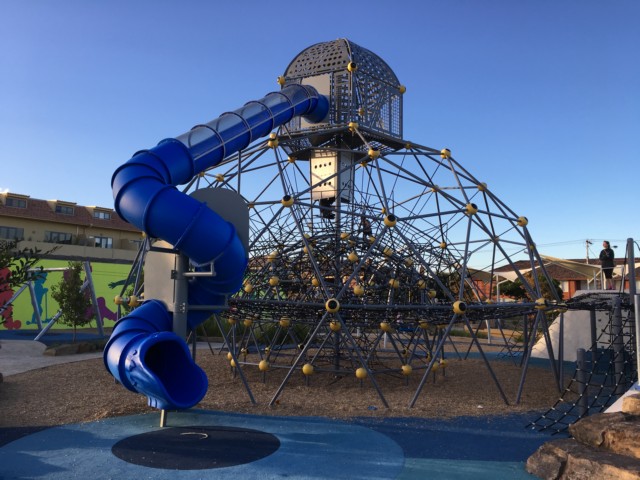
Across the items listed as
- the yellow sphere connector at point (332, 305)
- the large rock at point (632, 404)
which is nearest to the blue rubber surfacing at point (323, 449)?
the large rock at point (632, 404)

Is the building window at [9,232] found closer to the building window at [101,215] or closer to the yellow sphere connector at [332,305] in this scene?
the building window at [101,215]

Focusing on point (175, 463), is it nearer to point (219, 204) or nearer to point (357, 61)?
point (219, 204)

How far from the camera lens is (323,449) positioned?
7.45 metres

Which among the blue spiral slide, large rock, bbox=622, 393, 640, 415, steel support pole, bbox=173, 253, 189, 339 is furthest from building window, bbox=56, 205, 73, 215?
large rock, bbox=622, 393, 640, 415

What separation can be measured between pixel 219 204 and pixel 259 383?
5952 millimetres

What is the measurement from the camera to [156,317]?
27.9ft

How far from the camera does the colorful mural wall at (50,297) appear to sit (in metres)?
26.6

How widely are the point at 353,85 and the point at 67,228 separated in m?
42.9

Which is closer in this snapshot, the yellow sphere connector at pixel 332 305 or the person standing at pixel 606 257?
the yellow sphere connector at pixel 332 305

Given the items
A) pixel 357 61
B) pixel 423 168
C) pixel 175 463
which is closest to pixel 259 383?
pixel 175 463

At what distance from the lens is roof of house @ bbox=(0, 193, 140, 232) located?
45031 mm

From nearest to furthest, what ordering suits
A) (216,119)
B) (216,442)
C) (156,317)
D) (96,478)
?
1. (96,478)
2. (216,442)
3. (156,317)
4. (216,119)

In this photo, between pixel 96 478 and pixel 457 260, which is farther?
pixel 457 260

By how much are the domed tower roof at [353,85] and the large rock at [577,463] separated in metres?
8.71
